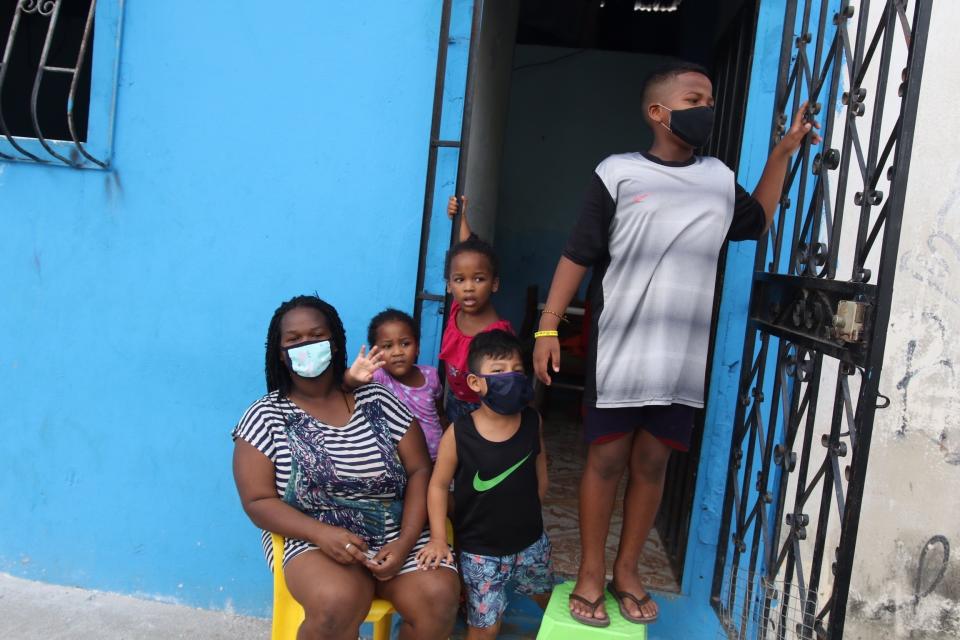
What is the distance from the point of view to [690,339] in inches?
90.4

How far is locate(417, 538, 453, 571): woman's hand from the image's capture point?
2305 mm

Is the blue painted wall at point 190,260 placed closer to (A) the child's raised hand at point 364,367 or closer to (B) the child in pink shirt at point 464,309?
(B) the child in pink shirt at point 464,309

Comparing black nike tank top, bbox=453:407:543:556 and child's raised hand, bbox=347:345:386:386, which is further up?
child's raised hand, bbox=347:345:386:386

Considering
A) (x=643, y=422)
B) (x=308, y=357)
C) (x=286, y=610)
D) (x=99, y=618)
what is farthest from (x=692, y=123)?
(x=99, y=618)

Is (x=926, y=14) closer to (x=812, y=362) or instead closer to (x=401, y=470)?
(x=812, y=362)

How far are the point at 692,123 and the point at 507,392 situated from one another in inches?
37.1

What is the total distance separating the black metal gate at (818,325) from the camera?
1.82 meters

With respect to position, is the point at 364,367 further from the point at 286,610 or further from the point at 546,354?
the point at 286,610

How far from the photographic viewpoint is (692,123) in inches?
87.0

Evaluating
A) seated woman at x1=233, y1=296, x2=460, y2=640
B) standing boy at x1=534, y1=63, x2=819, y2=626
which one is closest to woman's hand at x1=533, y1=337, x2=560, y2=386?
standing boy at x1=534, y1=63, x2=819, y2=626

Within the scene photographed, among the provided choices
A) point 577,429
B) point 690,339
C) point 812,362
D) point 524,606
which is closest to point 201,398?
point 524,606

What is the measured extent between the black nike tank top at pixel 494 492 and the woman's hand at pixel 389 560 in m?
0.21

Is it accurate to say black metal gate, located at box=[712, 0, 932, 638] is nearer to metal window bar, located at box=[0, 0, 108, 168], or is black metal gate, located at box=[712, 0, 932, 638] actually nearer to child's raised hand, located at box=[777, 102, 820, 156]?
child's raised hand, located at box=[777, 102, 820, 156]

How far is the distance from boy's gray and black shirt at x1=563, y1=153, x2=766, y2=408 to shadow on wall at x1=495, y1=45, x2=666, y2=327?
14.5 feet
